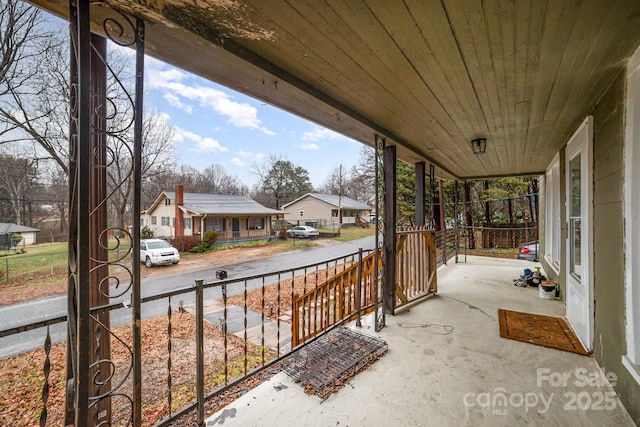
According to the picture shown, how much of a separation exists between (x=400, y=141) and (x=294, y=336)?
295 centimetres

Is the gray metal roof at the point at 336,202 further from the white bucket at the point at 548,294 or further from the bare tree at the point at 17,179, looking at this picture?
the bare tree at the point at 17,179

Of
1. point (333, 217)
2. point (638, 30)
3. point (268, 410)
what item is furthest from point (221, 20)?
point (333, 217)

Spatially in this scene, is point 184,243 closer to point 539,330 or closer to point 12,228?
point 12,228

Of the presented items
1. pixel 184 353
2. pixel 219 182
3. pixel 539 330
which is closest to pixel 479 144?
pixel 539 330

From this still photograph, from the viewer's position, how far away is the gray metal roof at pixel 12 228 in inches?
65.0

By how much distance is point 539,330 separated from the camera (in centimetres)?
300

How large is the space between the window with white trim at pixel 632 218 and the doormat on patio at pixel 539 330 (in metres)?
1.03

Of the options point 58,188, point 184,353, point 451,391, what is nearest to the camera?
point 58,188

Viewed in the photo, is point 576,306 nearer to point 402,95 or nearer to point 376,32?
point 402,95

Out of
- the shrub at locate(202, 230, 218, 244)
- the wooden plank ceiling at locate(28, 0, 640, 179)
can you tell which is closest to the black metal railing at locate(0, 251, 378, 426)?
the wooden plank ceiling at locate(28, 0, 640, 179)

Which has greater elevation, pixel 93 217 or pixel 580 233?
pixel 93 217

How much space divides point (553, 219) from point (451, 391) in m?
4.36

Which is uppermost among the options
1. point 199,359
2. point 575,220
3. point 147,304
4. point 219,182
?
point 219,182

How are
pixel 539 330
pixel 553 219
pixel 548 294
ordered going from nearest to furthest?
pixel 539 330
pixel 548 294
pixel 553 219
